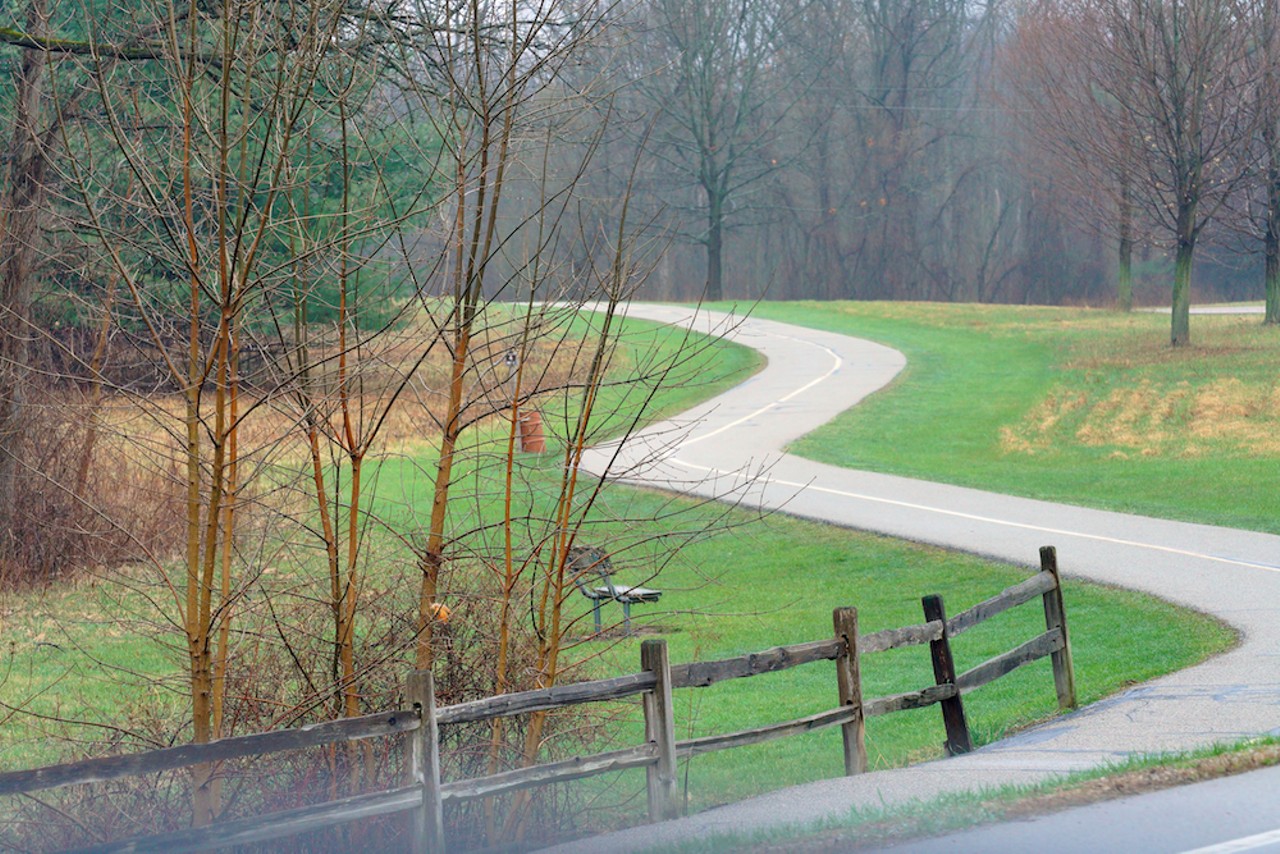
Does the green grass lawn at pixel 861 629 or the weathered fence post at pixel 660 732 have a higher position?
the weathered fence post at pixel 660 732

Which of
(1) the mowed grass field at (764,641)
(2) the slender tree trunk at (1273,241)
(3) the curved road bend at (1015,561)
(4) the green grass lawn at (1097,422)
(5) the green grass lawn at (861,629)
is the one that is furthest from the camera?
(2) the slender tree trunk at (1273,241)

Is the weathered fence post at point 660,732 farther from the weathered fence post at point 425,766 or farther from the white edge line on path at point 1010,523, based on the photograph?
the white edge line on path at point 1010,523

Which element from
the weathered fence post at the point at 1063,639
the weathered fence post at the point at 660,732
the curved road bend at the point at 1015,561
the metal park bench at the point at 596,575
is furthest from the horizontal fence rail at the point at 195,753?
the weathered fence post at the point at 1063,639

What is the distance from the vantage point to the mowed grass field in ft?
34.7

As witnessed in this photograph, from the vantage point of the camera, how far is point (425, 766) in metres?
6.88

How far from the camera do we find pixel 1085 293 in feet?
246

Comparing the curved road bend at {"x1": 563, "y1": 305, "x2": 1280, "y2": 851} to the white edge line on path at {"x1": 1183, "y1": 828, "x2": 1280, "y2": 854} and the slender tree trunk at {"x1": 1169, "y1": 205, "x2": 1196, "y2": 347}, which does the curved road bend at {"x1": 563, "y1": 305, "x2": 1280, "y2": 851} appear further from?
the slender tree trunk at {"x1": 1169, "y1": 205, "x2": 1196, "y2": 347}

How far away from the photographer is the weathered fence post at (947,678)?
976 cm

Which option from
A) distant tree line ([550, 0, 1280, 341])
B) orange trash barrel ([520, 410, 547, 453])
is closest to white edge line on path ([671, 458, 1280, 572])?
orange trash barrel ([520, 410, 547, 453])

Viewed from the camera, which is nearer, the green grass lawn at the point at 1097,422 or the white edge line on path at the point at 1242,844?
the white edge line on path at the point at 1242,844

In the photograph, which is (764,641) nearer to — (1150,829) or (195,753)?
(1150,829)

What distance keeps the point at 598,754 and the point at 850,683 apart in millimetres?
1953

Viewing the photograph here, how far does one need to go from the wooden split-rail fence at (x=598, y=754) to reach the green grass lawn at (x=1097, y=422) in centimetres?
A: 991

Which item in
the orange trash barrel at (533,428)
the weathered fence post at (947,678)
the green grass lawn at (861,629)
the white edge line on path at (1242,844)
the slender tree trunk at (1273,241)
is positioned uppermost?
the slender tree trunk at (1273,241)
